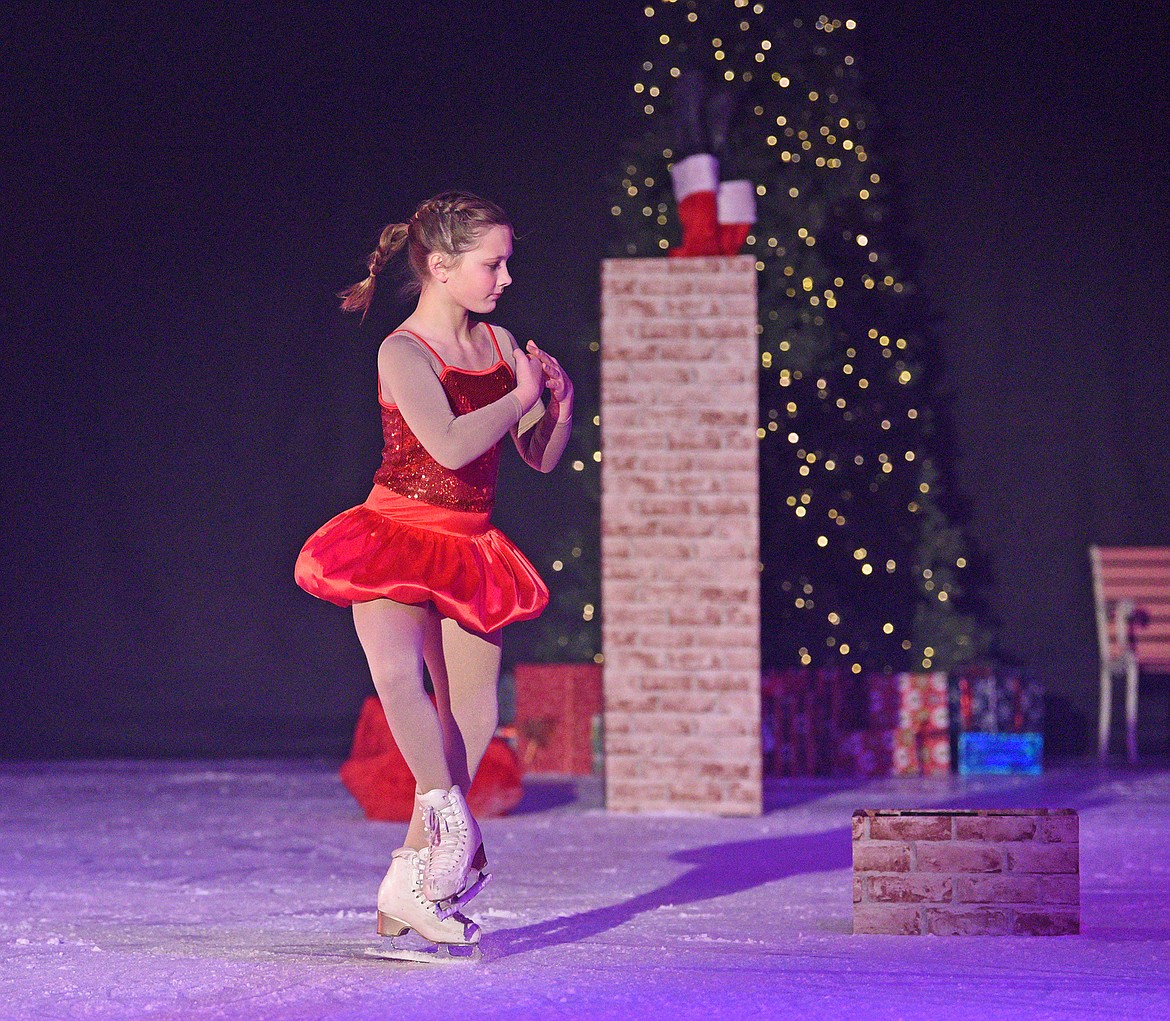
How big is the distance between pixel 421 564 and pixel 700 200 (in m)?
2.88

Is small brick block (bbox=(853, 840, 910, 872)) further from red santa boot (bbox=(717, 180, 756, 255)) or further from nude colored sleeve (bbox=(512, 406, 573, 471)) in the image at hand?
red santa boot (bbox=(717, 180, 756, 255))

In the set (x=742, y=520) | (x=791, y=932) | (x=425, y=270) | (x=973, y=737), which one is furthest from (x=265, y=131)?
(x=791, y=932)

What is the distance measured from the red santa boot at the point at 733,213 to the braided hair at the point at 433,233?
259 centimetres

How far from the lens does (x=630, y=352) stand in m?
5.20

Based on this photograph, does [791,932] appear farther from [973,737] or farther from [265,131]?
[265,131]

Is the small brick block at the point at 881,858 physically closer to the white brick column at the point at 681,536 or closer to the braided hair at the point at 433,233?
the braided hair at the point at 433,233

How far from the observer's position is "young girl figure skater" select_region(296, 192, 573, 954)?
267 cm

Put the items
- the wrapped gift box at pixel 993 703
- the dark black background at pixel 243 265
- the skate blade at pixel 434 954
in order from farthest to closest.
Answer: the dark black background at pixel 243 265, the wrapped gift box at pixel 993 703, the skate blade at pixel 434 954

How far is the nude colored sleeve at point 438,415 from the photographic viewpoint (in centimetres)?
267

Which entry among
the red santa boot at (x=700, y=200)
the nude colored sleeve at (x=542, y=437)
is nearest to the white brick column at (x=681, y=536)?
the red santa boot at (x=700, y=200)

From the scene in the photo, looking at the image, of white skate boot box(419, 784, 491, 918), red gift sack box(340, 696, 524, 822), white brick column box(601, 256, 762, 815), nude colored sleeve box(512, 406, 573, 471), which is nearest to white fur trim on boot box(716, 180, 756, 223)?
white brick column box(601, 256, 762, 815)

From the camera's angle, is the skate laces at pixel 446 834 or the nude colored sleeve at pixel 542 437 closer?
the skate laces at pixel 446 834

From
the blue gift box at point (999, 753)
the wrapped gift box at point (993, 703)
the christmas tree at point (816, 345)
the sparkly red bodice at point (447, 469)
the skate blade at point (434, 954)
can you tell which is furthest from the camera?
the christmas tree at point (816, 345)

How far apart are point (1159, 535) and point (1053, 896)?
187 inches
